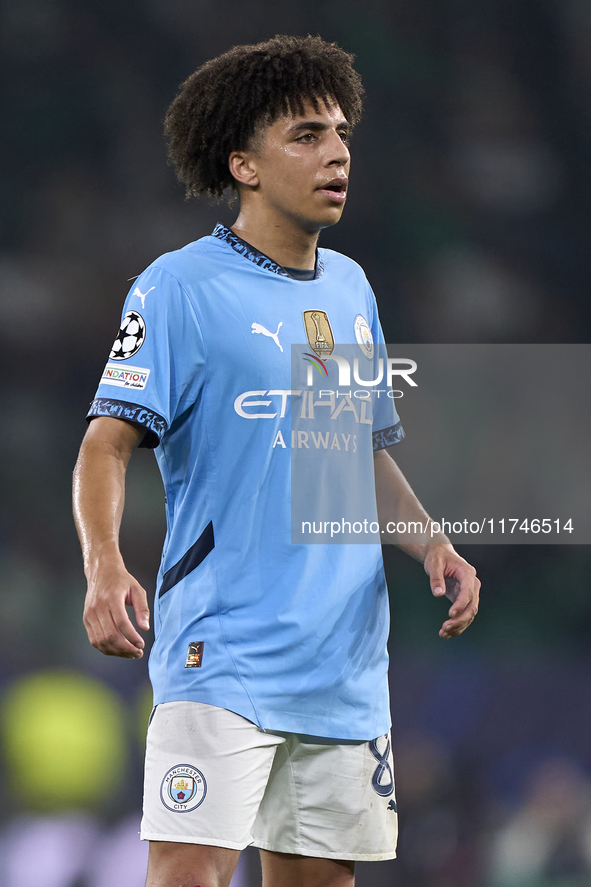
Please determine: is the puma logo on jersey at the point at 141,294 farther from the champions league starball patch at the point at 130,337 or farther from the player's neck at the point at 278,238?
the player's neck at the point at 278,238

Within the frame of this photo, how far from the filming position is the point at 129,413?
48.6 inches

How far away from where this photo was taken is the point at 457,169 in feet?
8.30

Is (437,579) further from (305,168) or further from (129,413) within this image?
(305,168)

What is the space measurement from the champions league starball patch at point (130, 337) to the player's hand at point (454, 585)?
0.52 m

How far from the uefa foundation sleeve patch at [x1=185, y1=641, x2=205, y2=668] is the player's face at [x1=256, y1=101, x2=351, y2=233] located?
62 centimetres

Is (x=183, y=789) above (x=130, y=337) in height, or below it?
below

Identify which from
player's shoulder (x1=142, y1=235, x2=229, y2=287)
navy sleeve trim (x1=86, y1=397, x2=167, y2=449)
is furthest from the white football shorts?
player's shoulder (x1=142, y1=235, x2=229, y2=287)

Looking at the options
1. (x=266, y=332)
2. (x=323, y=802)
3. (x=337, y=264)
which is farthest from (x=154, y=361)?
(x=323, y=802)

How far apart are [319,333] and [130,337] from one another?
11.1 inches

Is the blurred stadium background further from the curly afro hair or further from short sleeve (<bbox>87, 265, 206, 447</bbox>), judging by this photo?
short sleeve (<bbox>87, 265, 206, 447</bbox>)

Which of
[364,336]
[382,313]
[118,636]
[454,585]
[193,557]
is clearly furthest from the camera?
[382,313]

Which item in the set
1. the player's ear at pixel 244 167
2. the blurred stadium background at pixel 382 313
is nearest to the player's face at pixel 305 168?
the player's ear at pixel 244 167

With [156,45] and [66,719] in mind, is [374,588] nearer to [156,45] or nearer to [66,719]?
[66,719]

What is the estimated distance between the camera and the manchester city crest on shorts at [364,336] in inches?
59.3
